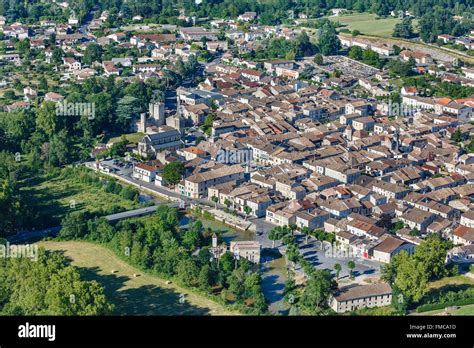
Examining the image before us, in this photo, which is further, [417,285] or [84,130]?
[84,130]

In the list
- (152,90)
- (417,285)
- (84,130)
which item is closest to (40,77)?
(152,90)

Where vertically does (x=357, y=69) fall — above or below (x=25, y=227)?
above

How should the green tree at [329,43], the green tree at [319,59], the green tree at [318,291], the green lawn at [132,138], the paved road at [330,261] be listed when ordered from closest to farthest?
the green tree at [318,291] < the paved road at [330,261] < the green lawn at [132,138] < the green tree at [319,59] < the green tree at [329,43]

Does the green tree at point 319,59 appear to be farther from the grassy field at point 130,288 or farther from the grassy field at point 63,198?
the grassy field at point 130,288

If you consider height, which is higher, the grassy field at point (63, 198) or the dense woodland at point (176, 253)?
the dense woodland at point (176, 253)

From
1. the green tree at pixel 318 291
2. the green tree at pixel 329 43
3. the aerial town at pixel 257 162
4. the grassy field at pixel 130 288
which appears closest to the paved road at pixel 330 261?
the aerial town at pixel 257 162

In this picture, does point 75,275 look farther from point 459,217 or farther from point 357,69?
point 357,69
